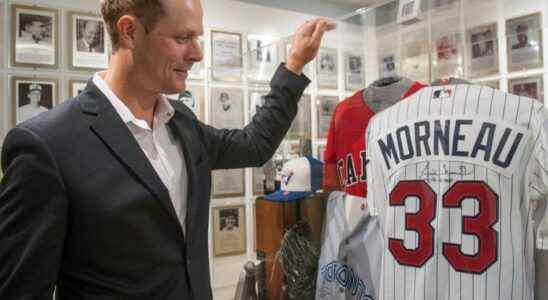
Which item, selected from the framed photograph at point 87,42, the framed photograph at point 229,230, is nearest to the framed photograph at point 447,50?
the framed photograph at point 229,230

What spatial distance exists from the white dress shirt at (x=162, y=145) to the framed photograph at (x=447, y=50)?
917 millimetres

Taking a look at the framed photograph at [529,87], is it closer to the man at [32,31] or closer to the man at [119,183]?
the man at [119,183]

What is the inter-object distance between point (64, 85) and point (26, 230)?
75.8 inches

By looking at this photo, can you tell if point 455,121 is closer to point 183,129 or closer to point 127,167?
point 183,129

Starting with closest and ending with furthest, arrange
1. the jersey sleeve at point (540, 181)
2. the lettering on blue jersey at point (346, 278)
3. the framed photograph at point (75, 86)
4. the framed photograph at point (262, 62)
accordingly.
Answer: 1. the jersey sleeve at point (540, 181)
2. the lettering on blue jersey at point (346, 278)
3. the framed photograph at point (262, 62)
4. the framed photograph at point (75, 86)

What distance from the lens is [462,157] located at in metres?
1.20

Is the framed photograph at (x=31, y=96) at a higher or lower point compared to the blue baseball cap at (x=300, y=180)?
higher

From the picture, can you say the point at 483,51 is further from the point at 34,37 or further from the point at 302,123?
the point at 34,37

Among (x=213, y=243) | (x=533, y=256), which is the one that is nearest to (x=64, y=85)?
(x=213, y=243)

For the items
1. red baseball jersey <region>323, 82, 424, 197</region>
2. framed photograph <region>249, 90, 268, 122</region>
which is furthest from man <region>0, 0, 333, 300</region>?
framed photograph <region>249, 90, 268, 122</region>

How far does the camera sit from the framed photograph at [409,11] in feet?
4.66

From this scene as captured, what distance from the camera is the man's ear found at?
3.08 ft

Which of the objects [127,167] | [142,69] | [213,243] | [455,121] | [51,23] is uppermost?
[51,23]
